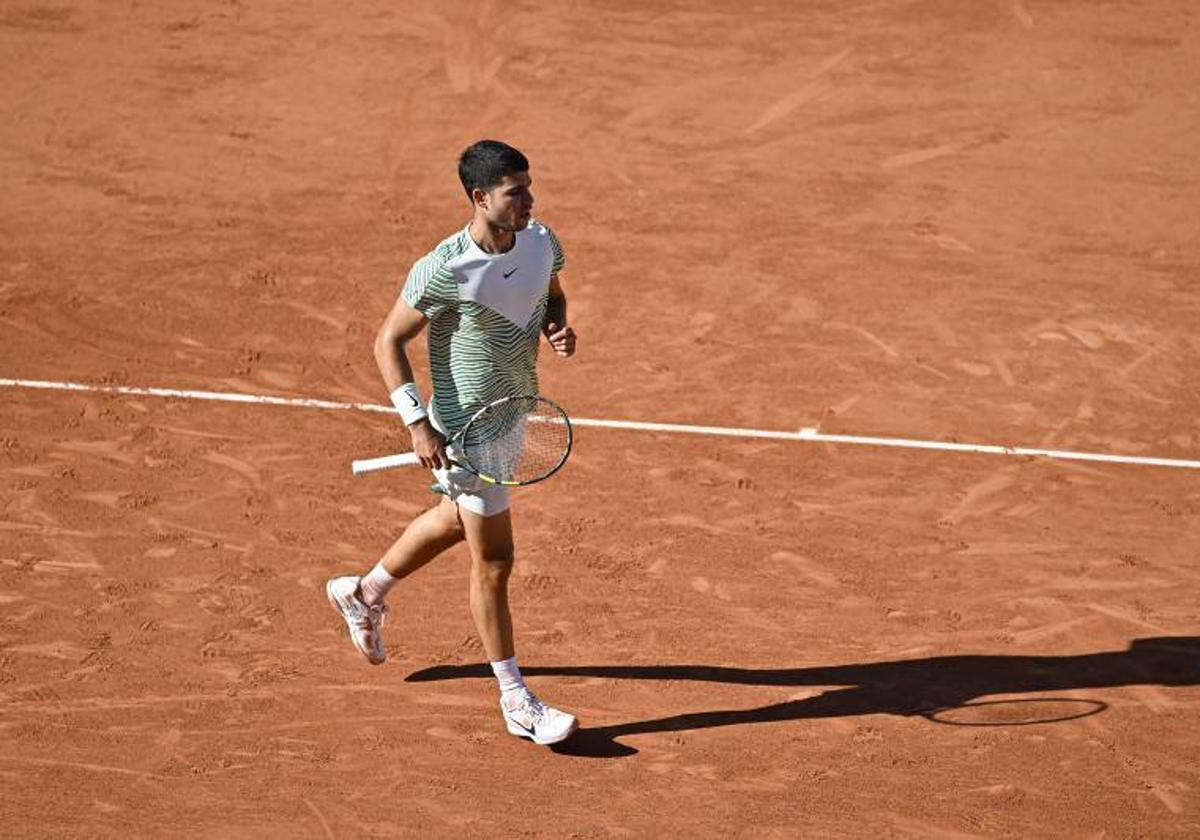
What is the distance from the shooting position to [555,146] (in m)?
12.9

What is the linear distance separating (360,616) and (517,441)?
119cm

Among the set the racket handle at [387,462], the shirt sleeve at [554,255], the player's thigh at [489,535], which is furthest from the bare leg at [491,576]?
the shirt sleeve at [554,255]

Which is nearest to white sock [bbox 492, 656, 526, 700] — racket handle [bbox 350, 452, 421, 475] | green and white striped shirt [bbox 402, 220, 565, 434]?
racket handle [bbox 350, 452, 421, 475]

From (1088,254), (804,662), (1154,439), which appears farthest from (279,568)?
(1088,254)

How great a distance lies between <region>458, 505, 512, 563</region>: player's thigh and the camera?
7156 mm

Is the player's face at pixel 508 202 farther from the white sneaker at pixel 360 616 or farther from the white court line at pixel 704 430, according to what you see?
the white court line at pixel 704 430

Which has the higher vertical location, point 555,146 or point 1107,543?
point 555,146

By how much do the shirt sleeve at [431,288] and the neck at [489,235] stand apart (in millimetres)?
169

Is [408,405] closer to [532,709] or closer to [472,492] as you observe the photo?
[472,492]

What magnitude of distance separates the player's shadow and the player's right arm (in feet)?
4.70

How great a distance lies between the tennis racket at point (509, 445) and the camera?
23.0 ft

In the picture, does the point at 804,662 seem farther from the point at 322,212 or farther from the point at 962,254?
the point at 322,212

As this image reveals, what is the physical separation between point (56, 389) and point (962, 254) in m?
5.75

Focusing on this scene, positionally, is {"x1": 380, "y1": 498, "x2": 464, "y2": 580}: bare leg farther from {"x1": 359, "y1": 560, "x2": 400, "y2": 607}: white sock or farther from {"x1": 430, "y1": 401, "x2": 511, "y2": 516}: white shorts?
{"x1": 430, "y1": 401, "x2": 511, "y2": 516}: white shorts
